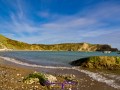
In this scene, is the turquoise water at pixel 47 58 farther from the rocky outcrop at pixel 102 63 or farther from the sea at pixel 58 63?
the rocky outcrop at pixel 102 63

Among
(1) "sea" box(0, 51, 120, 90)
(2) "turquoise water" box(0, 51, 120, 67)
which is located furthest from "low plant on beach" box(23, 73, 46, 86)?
(2) "turquoise water" box(0, 51, 120, 67)

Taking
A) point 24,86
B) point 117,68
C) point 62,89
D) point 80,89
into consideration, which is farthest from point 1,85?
point 117,68

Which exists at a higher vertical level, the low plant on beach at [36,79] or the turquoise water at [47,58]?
the turquoise water at [47,58]

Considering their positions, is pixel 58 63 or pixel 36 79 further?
pixel 58 63

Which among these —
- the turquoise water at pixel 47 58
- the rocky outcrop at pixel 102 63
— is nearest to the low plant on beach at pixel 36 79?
the rocky outcrop at pixel 102 63

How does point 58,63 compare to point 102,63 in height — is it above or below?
below

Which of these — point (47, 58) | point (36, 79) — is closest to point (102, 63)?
point (36, 79)


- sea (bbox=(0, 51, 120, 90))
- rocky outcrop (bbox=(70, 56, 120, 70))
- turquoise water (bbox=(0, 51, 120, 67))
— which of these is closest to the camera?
sea (bbox=(0, 51, 120, 90))

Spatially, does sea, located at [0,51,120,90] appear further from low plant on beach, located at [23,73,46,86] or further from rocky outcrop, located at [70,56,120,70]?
low plant on beach, located at [23,73,46,86]

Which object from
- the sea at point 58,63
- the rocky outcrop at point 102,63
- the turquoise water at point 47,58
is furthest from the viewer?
the turquoise water at point 47,58

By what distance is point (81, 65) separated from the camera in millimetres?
41125

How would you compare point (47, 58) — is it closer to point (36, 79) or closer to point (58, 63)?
point (58, 63)

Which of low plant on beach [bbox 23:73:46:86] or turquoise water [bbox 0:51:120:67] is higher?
turquoise water [bbox 0:51:120:67]

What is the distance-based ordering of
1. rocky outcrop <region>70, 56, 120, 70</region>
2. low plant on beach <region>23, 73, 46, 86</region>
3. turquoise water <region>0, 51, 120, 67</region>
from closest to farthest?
1. low plant on beach <region>23, 73, 46, 86</region>
2. rocky outcrop <region>70, 56, 120, 70</region>
3. turquoise water <region>0, 51, 120, 67</region>
